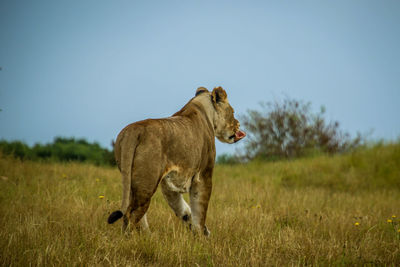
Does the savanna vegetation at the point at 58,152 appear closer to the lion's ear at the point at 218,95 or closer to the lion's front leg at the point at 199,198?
the lion's ear at the point at 218,95

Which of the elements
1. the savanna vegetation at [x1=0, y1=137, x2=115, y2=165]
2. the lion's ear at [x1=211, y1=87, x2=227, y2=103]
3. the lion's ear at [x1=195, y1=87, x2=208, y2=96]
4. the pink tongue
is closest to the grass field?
the pink tongue

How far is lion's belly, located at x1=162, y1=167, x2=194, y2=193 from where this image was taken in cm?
418

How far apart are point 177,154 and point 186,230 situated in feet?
3.98

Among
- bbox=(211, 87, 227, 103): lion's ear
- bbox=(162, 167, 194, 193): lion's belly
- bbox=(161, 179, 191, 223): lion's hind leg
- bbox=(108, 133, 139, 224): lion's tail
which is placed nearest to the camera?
bbox=(108, 133, 139, 224): lion's tail

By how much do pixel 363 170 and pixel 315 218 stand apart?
7499 millimetres

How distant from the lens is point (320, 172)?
13.4m

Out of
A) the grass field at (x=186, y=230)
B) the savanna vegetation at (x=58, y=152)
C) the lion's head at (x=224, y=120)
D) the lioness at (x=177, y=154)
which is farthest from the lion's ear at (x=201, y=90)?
the savanna vegetation at (x=58, y=152)

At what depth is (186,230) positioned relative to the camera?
4.73m

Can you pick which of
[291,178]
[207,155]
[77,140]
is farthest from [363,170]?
[77,140]

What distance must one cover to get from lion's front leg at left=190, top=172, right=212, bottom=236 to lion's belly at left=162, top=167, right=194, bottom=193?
198mm

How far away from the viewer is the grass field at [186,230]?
4.02 m

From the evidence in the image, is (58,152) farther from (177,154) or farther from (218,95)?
(177,154)

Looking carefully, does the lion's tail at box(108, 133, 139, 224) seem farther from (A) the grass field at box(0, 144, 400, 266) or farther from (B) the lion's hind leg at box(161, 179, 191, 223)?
(B) the lion's hind leg at box(161, 179, 191, 223)

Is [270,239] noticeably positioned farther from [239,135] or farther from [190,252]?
[239,135]
